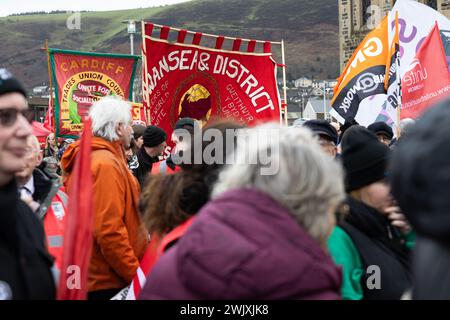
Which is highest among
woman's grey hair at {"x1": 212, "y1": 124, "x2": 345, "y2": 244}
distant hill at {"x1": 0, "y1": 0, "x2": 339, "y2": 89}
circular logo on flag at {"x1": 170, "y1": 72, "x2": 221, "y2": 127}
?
distant hill at {"x1": 0, "y1": 0, "x2": 339, "y2": 89}

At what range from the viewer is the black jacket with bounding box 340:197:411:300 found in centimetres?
318

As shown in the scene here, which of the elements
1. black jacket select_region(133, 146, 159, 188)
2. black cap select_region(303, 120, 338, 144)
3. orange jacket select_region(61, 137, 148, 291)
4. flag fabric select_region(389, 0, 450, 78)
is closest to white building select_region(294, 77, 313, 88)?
flag fabric select_region(389, 0, 450, 78)

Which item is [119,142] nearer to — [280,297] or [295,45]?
[280,297]

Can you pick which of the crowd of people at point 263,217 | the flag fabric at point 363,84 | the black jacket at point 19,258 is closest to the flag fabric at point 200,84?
the crowd of people at point 263,217

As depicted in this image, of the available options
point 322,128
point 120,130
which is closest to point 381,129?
point 322,128

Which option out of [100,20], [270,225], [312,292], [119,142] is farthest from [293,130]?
[100,20]

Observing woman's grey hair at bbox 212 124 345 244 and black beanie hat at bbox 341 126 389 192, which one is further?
black beanie hat at bbox 341 126 389 192

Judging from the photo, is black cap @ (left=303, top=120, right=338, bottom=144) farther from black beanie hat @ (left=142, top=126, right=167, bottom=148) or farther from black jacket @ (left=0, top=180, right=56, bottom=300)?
black jacket @ (left=0, top=180, right=56, bottom=300)

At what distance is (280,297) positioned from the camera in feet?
6.86

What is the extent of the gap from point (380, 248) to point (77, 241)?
147cm

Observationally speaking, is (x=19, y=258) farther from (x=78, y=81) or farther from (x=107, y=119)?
(x=78, y=81)

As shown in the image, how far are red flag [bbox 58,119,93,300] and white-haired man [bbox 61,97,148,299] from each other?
171cm

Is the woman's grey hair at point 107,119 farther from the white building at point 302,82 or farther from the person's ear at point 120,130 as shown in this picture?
the white building at point 302,82

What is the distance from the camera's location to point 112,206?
14.5 ft
